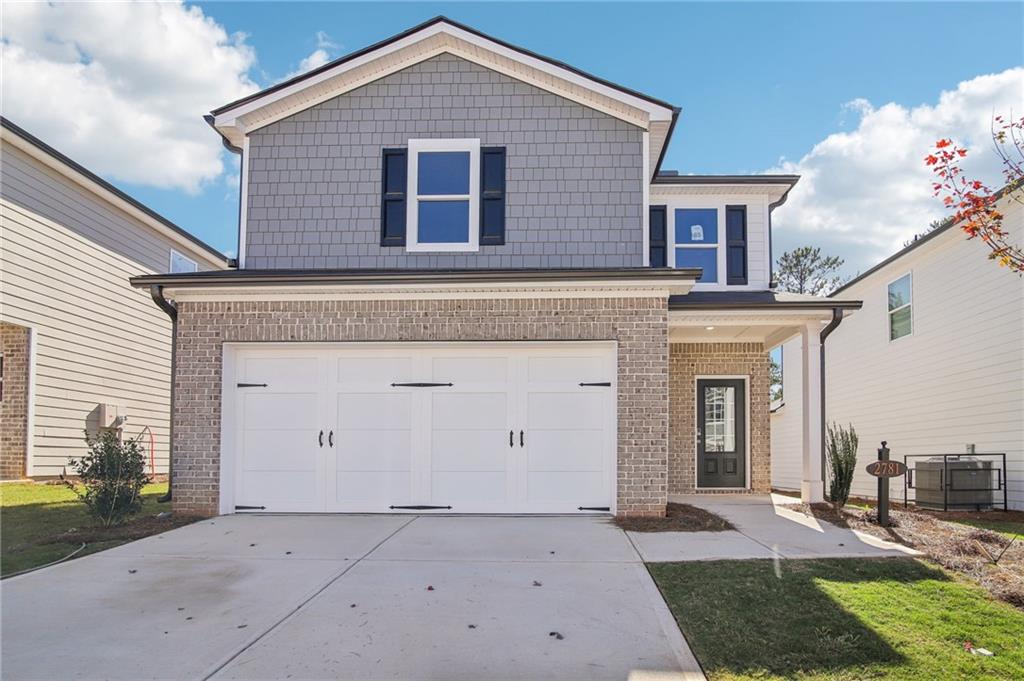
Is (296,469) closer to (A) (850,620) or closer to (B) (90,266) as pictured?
(A) (850,620)

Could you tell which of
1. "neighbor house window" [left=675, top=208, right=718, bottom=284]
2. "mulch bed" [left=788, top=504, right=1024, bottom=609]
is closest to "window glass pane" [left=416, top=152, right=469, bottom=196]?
"neighbor house window" [left=675, top=208, right=718, bottom=284]

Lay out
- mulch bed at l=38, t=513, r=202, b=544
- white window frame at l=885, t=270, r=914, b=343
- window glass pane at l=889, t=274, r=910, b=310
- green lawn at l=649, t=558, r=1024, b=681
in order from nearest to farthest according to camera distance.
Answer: green lawn at l=649, t=558, r=1024, b=681, mulch bed at l=38, t=513, r=202, b=544, white window frame at l=885, t=270, r=914, b=343, window glass pane at l=889, t=274, r=910, b=310

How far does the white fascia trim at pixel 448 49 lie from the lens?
1110cm

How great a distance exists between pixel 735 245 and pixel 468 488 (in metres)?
6.87

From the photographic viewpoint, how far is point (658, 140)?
465 inches

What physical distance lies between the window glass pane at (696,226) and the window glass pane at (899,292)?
5361 mm

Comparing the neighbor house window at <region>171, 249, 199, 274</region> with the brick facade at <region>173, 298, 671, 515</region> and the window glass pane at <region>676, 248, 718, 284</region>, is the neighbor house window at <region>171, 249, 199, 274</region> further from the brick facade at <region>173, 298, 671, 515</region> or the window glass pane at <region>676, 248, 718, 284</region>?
the window glass pane at <region>676, 248, 718, 284</region>

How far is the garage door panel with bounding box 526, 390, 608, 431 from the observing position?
33.2 ft

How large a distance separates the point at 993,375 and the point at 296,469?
37.5 ft

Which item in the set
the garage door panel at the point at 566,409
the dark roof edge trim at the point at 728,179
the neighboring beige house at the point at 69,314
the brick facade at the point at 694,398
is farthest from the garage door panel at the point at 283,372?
the dark roof edge trim at the point at 728,179

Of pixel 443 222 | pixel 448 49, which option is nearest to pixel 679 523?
pixel 443 222

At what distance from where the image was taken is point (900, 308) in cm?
1658

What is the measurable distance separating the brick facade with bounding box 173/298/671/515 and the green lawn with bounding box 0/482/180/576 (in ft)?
4.25

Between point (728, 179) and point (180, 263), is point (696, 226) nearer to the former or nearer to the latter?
point (728, 179)
